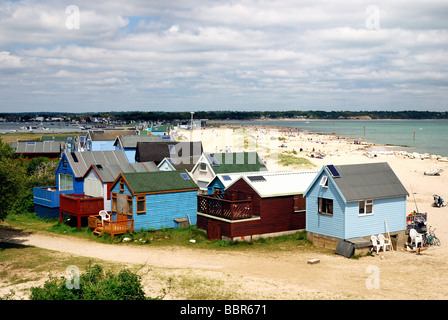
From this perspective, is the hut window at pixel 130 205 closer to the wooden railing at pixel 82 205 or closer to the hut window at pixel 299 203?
the wooden railing at pixel 82 205

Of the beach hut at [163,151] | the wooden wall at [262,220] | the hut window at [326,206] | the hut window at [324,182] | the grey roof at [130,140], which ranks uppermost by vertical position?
the grey roof at [130,140]

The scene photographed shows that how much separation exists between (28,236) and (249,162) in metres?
16.9

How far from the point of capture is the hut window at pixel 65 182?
37.7m

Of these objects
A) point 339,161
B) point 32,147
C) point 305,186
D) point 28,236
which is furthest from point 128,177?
point 339,161

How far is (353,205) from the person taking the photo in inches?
1019

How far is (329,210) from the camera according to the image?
26859 millimetres

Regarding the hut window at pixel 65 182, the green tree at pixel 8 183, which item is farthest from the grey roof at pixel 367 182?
the hut window at pixel 65 182

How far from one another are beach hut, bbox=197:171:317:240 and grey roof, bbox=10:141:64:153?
4161 centimetres

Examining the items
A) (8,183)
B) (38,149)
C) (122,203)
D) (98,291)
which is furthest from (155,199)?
(38,149)

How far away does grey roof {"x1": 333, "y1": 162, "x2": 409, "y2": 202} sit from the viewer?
2609 centimetres

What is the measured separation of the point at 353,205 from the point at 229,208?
281 inches

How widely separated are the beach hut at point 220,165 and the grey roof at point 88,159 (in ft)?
23.1

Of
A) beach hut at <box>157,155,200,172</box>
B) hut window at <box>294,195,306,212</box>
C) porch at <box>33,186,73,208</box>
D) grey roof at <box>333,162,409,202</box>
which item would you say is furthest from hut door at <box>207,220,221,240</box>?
porch at <box>33,186,73,208</box>
